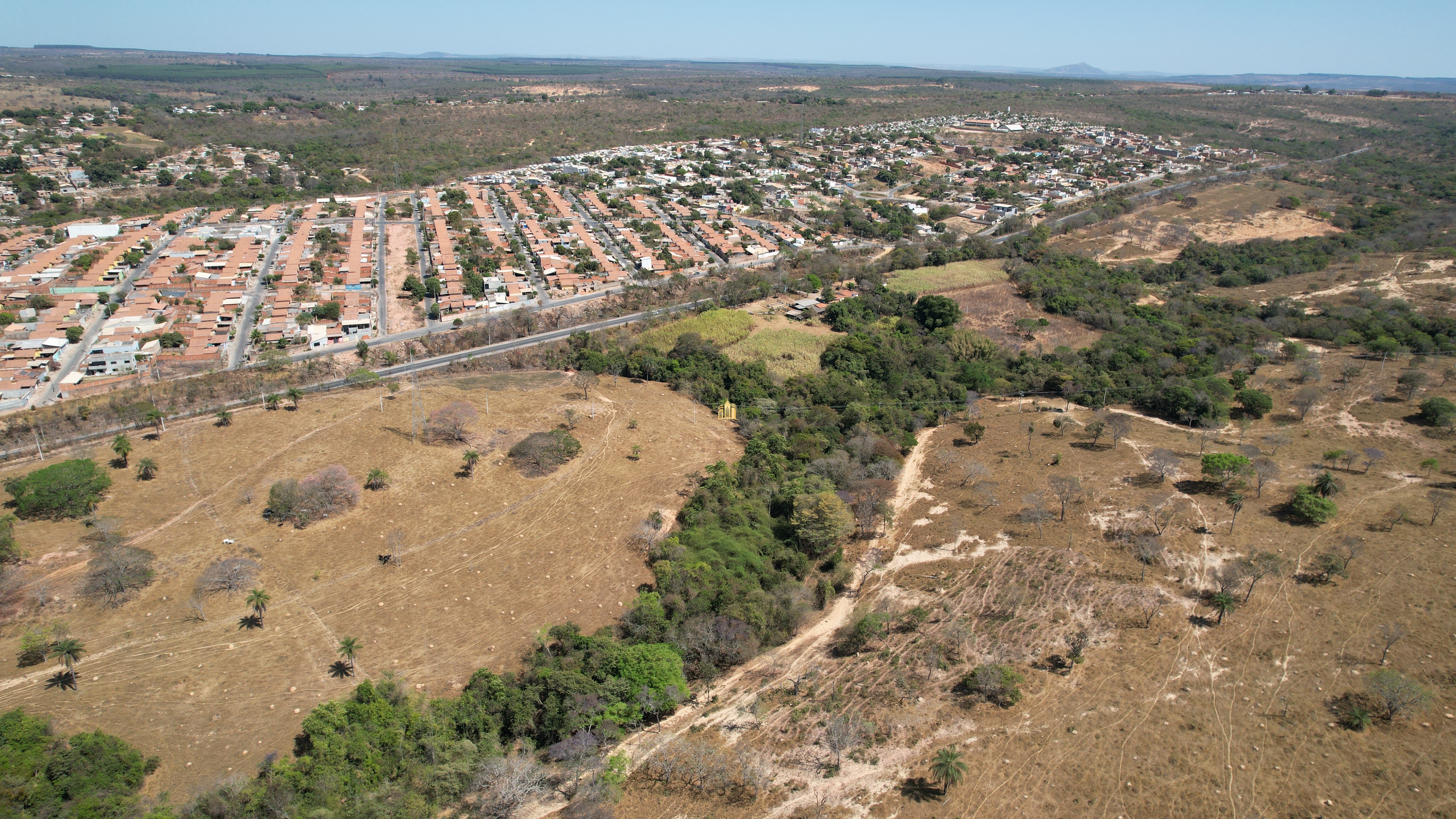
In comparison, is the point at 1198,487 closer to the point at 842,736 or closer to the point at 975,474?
the point at 975,474

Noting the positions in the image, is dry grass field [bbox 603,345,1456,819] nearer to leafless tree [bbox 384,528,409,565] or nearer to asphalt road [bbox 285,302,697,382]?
leafless tree [bbox 384,528,409,565]

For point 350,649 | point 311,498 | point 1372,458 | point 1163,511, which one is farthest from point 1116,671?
point 311,498

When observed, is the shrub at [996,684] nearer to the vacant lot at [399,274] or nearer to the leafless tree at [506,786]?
the leafless tree at [506,786]

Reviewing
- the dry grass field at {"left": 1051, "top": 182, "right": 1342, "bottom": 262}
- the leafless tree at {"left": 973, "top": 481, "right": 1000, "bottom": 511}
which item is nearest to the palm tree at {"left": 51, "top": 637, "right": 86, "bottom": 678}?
the leafless tree at {"left": 973, "top": 481, "right": 1000, "bottom": 511}


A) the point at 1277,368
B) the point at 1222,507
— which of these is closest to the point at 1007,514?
the point at 1222,507

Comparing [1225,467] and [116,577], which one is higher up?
[1225,467]

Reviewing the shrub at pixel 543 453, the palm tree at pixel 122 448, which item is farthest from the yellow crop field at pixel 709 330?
the palm tree at pixel 122 448
